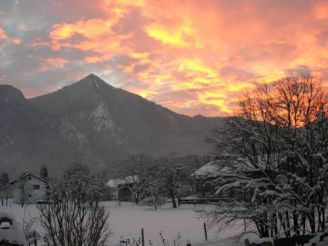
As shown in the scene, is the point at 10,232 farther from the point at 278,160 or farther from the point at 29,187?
the point at 29,187

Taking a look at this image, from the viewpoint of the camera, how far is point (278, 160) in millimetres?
24156

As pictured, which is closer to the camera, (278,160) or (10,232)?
(10,232)

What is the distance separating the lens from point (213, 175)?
24.8 m

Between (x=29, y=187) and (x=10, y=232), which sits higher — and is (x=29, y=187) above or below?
above

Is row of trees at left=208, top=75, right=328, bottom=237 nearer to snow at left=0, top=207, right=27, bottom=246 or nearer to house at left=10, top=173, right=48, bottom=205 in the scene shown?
snow at left=0, top=207, right=27, bottom=246

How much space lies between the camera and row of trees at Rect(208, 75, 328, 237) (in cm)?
2202

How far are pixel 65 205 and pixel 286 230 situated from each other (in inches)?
579

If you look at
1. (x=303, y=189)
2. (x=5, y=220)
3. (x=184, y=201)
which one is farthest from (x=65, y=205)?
(x=184, y=201)

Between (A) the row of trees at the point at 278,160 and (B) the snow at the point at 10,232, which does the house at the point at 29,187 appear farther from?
(B) the snow at the point at 10,232

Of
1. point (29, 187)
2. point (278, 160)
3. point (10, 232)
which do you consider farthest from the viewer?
point (29, 187)

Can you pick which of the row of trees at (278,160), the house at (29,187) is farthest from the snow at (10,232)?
the house at (29,187)

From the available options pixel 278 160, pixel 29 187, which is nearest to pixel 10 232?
pixel 278 160

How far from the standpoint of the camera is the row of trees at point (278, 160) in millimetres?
22025

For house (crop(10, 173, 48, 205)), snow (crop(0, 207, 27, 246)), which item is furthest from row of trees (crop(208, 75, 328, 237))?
house (crop(10, 173, 48, 205))
